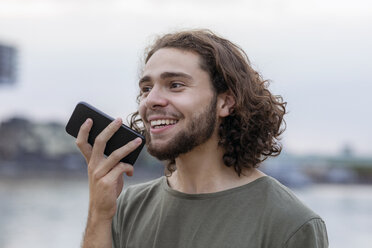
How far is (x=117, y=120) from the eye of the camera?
7.34 ft

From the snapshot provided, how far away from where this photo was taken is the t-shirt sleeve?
2.04 meters

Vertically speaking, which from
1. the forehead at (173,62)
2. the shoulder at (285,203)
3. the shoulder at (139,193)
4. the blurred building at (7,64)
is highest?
the forehead at (173,62)

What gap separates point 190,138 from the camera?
223 centimetres

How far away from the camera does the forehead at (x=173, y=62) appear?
2.30m

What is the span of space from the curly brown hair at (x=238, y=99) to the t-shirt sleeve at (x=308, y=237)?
0.39 metres

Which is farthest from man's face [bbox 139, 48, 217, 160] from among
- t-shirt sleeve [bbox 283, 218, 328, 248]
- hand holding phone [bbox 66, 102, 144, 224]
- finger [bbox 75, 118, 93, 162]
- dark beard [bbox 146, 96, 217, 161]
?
t-shirt sleeve [bbox 283, 218, 328, 248]

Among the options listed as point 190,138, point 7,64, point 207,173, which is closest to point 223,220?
point 207,173

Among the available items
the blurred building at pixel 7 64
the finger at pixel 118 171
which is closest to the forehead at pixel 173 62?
the finger at pixel 118 171

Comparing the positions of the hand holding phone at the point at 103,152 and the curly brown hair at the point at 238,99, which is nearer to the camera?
the hand holding phone at the point at 103,152

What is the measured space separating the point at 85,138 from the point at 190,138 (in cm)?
42

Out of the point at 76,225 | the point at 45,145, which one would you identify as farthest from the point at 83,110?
the point at 45,145

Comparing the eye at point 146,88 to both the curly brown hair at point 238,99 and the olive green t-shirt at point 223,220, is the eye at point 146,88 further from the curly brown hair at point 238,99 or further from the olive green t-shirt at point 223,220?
the olive green t-shirt at point 223,220

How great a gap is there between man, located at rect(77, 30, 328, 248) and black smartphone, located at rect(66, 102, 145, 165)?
0.11 ft

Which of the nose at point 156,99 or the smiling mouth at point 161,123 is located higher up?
the nose at point 156,99
